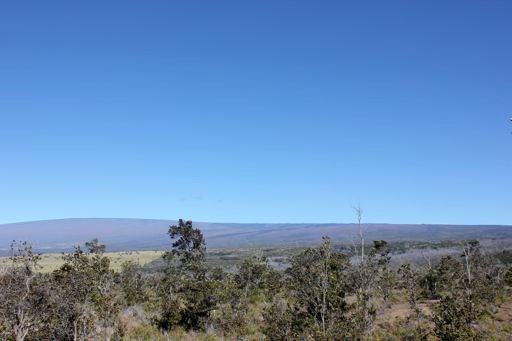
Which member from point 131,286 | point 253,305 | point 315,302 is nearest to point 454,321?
point 315,302

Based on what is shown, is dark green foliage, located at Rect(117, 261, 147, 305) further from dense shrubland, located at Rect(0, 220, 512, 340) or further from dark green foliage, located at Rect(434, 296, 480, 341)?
dark green foliage, located at Rect(434, 296, 480, 341)

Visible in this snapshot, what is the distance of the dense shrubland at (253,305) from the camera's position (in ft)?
63.5

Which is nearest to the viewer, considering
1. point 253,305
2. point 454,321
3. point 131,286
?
point 454,321

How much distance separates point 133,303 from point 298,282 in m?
20.9

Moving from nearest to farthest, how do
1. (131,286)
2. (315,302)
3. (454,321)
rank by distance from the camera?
(454,321), (315,302), (131,286)

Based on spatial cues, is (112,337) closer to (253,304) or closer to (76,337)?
(76,337)

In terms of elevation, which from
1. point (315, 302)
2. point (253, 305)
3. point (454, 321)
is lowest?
point (253, 305)

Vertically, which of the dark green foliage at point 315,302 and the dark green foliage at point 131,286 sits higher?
the dark green foliage at point 315,302

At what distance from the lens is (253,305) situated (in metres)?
39.7

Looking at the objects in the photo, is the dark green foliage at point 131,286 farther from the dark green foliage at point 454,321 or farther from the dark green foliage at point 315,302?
the dark green foliage at point 454,321

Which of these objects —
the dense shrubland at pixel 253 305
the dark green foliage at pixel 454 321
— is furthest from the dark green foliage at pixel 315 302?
the dark green foliage at pixel 454 321

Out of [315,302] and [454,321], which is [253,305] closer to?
[315,302]

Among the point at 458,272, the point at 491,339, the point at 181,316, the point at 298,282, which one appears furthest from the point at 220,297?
the point at 458,272

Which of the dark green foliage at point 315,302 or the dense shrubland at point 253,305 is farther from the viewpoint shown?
the dark green foliage at point 315,302
